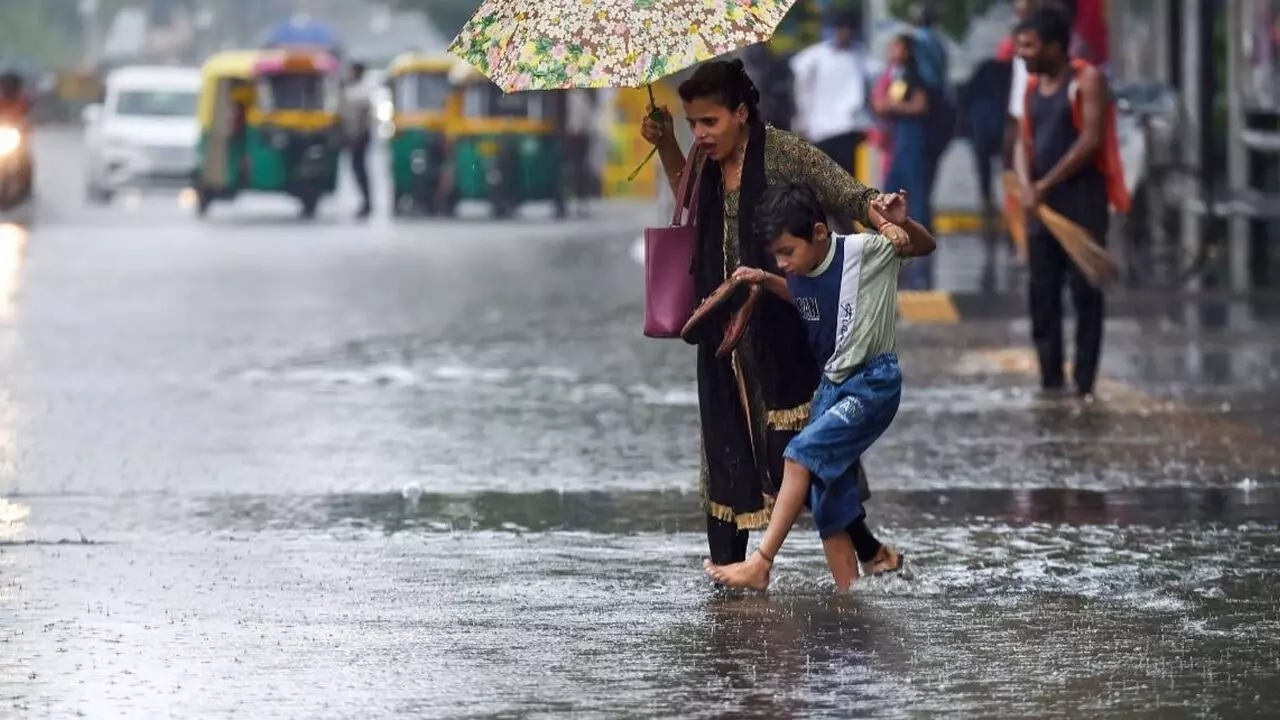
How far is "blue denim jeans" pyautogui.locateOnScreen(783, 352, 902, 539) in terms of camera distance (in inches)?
290

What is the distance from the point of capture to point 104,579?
8.00 metres

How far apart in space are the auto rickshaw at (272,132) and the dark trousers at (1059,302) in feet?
72.5

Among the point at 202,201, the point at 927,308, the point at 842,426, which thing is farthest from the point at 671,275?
the point at 202,201

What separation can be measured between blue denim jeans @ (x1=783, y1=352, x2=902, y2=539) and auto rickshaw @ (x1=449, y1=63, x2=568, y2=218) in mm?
25494

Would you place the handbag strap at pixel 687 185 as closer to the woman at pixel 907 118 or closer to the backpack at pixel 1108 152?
the backpack at pixel 1108 152

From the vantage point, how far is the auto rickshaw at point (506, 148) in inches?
1300

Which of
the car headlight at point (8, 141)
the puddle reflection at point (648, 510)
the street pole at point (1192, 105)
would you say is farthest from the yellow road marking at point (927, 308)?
the car headlight at point (8, 141)

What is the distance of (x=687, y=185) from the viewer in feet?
25.3

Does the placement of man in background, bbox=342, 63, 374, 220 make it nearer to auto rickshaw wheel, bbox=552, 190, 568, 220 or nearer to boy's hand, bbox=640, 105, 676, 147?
auto rickshaw wheel, bbox=552, 190, 568, 220

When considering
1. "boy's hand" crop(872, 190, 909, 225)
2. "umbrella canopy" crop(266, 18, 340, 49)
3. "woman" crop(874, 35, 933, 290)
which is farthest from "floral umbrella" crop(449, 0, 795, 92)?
"umbrella canopy" crop(266, 18, 340, 49)

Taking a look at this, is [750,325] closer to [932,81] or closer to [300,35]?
[932,81]

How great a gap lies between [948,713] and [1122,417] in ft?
19.2

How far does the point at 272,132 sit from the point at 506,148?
3.23m

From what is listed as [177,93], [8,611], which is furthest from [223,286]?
[177,93]
